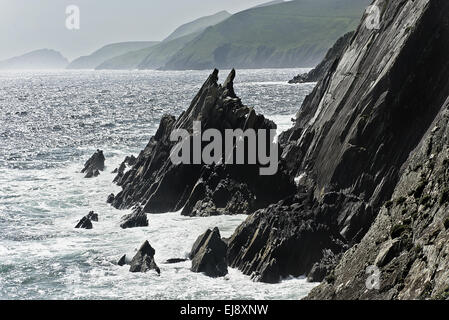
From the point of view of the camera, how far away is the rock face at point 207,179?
6500 centimetres

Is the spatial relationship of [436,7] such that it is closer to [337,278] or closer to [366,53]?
[366,53]

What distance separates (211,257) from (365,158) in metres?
18.4

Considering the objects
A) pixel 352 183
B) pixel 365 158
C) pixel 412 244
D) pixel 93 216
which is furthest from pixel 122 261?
pixel 412 244

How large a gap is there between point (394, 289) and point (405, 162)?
2289 centimetres

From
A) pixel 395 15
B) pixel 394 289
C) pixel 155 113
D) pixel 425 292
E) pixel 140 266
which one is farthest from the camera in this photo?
pixel 155 113

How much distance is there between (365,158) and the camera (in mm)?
55875

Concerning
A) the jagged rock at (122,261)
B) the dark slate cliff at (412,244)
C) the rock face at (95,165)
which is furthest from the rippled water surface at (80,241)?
the dark slate cliff at (412,244)

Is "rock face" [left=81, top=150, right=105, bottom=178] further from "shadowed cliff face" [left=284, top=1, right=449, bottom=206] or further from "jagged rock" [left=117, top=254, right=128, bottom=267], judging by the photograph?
"shadowed cliff face" [left=284, top=1, right=449, bottom=206]

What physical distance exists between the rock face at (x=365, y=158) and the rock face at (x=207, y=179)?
4771mm

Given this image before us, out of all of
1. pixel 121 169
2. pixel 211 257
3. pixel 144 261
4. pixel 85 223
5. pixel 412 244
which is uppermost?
pixel 412 244

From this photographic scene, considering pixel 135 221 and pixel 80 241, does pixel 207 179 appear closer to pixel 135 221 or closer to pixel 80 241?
pixel 135 221

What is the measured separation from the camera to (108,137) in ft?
434

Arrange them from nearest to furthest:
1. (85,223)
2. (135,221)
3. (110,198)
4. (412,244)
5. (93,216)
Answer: (412,244) → (135,221) → (85,223) → (93,216) → (110,198)
